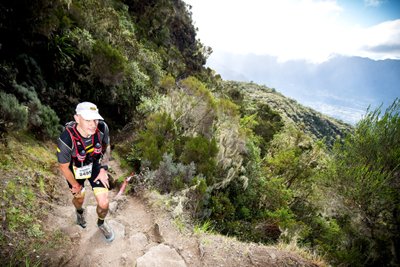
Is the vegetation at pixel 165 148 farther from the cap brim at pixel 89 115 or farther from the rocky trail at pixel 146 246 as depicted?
the cap brim at pixel 89 115

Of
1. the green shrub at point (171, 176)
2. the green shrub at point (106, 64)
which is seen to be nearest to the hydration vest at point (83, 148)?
the green shrub at point (171, 176)

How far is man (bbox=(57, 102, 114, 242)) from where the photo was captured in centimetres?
345

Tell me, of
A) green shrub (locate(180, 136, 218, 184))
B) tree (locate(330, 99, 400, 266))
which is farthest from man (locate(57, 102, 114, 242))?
tree (locate(330, 99, 400, 266))

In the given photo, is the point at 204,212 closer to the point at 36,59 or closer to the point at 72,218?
the point at 72,218

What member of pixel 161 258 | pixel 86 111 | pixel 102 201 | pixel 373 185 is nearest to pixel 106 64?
pixel 86 111

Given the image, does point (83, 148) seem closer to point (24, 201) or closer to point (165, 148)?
point (24, 201)

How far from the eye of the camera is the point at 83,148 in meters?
3.67

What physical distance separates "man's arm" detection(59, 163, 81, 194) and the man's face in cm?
53

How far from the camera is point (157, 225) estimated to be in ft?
16.6

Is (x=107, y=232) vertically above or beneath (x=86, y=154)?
beneath

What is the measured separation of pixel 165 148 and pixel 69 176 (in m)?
4.38

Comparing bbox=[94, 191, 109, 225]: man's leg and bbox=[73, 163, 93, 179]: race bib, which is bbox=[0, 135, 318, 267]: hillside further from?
bbox=[73, 163, 93, 179]: race bib

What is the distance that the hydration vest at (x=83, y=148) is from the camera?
3535mm

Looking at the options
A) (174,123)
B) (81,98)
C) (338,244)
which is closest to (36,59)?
(81,98)
